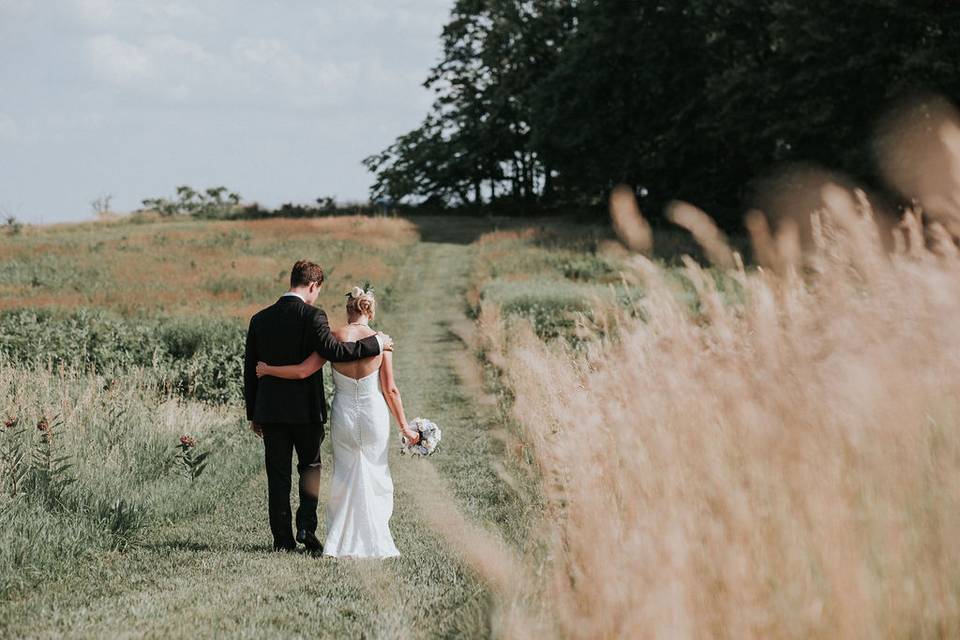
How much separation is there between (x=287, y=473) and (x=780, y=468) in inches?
173

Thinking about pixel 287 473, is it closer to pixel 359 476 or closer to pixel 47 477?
pixel 359 476

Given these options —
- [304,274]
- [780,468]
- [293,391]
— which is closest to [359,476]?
[293,391]

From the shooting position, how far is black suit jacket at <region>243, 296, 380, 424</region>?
700cm

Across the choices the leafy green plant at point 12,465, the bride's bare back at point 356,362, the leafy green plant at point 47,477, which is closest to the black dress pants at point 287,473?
the bride's bare back at point 356,362

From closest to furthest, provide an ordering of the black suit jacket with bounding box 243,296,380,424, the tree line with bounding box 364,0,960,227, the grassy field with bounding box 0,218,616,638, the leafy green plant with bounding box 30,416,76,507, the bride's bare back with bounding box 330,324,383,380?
the grassy field with bounding box 0,218,616,638 < the black suit jacket with bounding box 243,296,380,424 < the bride's bare back with bounding box 330,324,383,380 < the leafy green plant with bounding box 30,416,76,507 < the tree line with bounding box 364,0,960,227

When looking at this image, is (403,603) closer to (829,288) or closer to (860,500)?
(860,500)

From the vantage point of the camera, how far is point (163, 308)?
67.2 feet

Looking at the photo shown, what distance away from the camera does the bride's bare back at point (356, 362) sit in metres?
7.16

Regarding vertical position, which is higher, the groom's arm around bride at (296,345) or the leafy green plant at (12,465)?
the groom's arm around bride at (296,345)

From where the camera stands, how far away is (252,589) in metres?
6.07

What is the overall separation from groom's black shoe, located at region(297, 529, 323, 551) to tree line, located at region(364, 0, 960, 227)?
24.0m

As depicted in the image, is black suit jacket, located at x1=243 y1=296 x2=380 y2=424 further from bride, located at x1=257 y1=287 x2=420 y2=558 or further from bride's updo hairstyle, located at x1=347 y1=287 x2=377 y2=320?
bride's updo hairstyle, located at x1=347 y1=287 x2=377 y2=320

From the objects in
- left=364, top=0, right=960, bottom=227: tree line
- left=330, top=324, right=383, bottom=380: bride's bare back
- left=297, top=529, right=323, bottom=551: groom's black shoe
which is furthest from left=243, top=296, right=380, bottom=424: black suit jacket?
left=364, top=0, right=960, bottom=227: tree line

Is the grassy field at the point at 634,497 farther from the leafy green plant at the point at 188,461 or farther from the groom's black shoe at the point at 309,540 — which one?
the groom's black shoe at the point at 309,540
